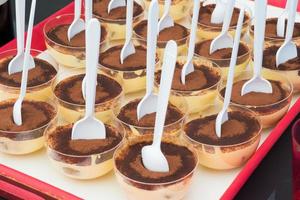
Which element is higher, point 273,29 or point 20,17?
point 20,17

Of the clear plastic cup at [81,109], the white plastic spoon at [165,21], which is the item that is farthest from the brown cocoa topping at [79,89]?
the white plastic spoon at [165,21]

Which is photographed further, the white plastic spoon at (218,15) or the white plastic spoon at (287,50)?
the white plastic spoon at (218,15)

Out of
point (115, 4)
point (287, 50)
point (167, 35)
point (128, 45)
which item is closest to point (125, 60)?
point (128, 45)

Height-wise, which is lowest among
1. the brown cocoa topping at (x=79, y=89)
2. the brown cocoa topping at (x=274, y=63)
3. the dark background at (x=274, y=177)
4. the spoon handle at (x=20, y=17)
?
the dark background at (x=274, y=177)

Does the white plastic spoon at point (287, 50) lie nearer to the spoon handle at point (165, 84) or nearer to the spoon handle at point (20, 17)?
the spoon handle at point (165, 84)

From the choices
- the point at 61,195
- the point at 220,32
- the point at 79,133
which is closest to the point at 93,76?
the point at 79,133

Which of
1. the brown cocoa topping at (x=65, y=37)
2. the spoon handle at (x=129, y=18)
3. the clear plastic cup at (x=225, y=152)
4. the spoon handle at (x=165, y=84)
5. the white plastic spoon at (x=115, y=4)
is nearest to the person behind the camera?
the spoon handle at (x=165, y=84)

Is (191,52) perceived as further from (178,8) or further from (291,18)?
(178,8)
